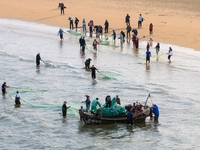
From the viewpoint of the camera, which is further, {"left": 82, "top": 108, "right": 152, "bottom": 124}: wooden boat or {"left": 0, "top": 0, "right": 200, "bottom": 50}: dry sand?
{"left": 0, "top": 0, "right": 200, "bottom": 50}: dry sand

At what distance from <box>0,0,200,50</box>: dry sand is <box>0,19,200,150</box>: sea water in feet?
13.2

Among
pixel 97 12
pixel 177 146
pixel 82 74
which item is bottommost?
pixel 177 146

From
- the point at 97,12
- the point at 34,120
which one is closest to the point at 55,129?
the point at 34,120

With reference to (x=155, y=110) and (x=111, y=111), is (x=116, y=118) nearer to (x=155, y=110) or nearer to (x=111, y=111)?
(x=111, y=111)

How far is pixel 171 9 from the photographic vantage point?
213ft

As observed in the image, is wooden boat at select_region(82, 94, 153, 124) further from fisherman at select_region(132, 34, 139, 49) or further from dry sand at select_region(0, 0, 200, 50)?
dry sand at select_region(0, 0, 200, 50)

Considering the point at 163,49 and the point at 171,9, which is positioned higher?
the point at 171,9

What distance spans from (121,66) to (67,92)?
8429 mm

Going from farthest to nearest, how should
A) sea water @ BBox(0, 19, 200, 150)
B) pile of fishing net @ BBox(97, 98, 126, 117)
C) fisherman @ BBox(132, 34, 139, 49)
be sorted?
fisherman @ BBox(132, 34, 139, 49) → pile of fishing net @ BBox(97, 98, 126, 117) → sea water @ BBox(0, 19, 200, 150)

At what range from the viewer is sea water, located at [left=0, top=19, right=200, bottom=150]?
89.0 ft

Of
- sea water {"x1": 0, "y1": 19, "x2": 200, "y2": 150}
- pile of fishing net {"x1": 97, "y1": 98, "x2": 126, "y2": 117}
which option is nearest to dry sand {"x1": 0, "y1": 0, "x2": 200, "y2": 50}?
sea water {"x1": 0, "y1": 19, "x2": 200, "y2": 150}

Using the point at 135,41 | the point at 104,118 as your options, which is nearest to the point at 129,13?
the point at 135,41

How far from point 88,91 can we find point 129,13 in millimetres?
29955

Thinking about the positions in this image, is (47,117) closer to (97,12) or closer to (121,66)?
(121,66)
